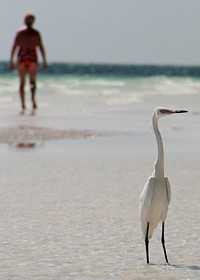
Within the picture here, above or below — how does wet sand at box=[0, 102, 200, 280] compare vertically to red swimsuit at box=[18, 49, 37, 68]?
above

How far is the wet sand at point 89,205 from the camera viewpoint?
16.2ft

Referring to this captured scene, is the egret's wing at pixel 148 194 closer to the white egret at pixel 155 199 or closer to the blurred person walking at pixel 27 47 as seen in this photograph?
the white egret at pixel 155 199

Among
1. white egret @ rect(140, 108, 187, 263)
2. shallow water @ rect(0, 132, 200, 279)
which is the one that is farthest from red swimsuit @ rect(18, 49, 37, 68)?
white egret @ rect(140, 108, 187, 263)

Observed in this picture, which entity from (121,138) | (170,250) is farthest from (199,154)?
(170,250)

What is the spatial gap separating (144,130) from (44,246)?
7779mm

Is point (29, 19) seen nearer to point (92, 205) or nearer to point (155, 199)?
point (92, 205)

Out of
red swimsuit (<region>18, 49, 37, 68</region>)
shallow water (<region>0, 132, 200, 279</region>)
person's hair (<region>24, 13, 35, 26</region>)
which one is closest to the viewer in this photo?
shallow water (<region>0, 132, 200, 279</region>)

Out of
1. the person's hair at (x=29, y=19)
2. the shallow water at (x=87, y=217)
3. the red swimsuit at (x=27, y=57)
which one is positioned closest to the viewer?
the shallow water at (x=87, y=217)

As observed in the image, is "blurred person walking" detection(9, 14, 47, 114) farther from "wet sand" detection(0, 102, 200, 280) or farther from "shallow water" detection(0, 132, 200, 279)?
"shallow water" detection(0, 132, 200, 279)

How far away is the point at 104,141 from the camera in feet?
37.6

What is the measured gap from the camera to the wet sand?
16.2ft

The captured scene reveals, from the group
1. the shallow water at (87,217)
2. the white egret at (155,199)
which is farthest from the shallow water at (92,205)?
the white egret at (155,199)

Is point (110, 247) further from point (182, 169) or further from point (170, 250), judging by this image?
point (182, 169)

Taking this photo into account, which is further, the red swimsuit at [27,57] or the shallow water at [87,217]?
the red swimsuit at [27,57]
